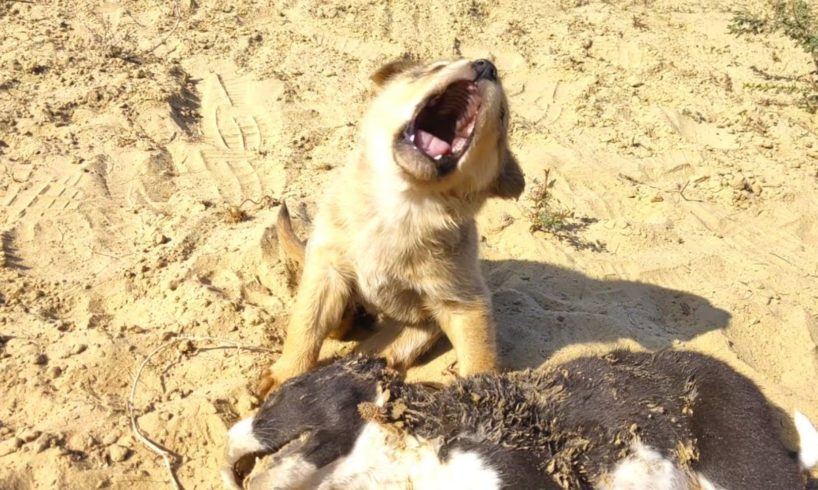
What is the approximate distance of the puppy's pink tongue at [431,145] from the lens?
397 centimetres

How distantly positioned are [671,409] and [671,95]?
614cm

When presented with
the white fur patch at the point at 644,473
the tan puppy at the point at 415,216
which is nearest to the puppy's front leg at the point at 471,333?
the tan puppy at the point at 415,216

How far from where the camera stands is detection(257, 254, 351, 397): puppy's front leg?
4.26 meters

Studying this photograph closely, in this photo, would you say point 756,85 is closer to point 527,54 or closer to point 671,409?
point 527,54

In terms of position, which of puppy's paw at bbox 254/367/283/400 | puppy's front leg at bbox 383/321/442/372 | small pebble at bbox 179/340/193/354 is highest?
small pebble at bbox 179/340/193/354

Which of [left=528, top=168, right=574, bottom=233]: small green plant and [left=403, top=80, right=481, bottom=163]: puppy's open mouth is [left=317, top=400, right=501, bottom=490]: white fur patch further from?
[left=528, top=168, right=574, bottom=233]: small green plant

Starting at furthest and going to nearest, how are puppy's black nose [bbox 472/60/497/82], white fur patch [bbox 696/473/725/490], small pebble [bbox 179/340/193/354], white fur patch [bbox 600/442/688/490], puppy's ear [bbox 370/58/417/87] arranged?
puppy's ear [bbox 370/58/417/87] < small pebble [bbox 179/340/193/354] < puppy's black nose [bbox 472/60/497/82] < white fur patch [bbox 696/473/725/490] < white fur patch [bbox 600/442/688/490]

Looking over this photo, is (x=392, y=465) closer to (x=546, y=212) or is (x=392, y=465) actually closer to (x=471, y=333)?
(x=471, y=333)

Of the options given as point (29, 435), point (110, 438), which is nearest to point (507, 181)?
point (110, 438)

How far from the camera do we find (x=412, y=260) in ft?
14.1

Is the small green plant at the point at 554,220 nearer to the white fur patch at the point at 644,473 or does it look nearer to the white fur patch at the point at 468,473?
the white fur patch at the point at 644,473

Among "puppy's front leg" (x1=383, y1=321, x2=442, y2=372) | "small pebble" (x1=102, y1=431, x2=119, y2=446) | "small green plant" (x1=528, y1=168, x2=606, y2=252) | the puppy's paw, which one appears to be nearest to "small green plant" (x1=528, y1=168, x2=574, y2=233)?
"small green plant" (x1=528, y1=168, x2=606, y2=252)

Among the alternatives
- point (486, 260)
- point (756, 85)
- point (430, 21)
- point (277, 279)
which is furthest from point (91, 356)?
point (756, 85)

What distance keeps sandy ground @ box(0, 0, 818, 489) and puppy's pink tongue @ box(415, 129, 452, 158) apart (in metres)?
1.50
